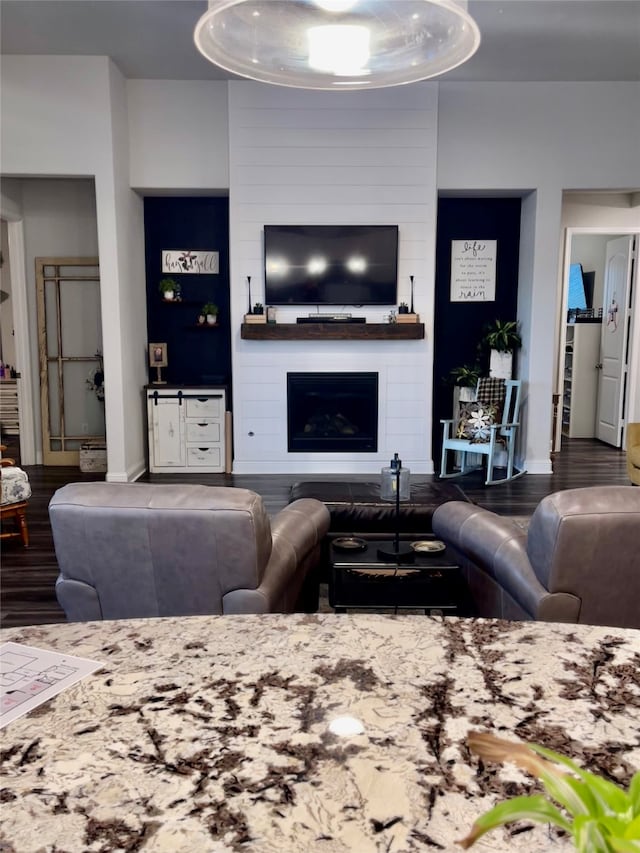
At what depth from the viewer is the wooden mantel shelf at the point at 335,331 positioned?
6.15 m

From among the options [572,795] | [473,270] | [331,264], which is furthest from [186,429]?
[572,795]

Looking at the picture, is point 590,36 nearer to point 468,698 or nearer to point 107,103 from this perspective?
point 107,103

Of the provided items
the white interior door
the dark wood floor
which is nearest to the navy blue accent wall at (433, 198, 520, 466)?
the dark wood floor

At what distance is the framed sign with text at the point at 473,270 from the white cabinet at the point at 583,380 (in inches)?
76.5

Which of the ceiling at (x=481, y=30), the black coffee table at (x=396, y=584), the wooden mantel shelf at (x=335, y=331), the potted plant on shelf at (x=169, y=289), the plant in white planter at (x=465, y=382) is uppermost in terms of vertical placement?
the ceiling at (x=481, y=30)

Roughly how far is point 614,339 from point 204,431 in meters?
4.62

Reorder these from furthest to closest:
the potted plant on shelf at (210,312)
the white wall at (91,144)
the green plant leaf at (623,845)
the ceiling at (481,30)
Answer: the potted plant on shelf at (210,312)
the white wall at (91,144)
the ceiling at (481,30)
the green plant leaf at (623,845)

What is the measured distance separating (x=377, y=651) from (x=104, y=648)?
1.51 ft

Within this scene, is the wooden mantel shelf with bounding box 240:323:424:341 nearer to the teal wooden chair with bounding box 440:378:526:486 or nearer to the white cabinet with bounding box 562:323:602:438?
the teal wooden chair with bounding box 440:378:526:486

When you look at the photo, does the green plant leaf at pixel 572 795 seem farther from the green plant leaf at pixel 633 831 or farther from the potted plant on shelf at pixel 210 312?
the potted plant on shelf at pixel 210 312

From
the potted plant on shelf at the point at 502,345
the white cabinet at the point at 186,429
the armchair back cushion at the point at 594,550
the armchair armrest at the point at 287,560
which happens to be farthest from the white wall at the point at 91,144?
the armchair back cushion at the point at 594,550

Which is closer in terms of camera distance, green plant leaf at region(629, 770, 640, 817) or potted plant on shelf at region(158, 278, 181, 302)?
green plant leaf at region(629, 770, 640, 817)

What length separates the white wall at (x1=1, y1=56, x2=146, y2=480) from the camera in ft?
18.1

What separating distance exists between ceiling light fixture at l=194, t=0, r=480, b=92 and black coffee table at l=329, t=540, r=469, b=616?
183 cm
